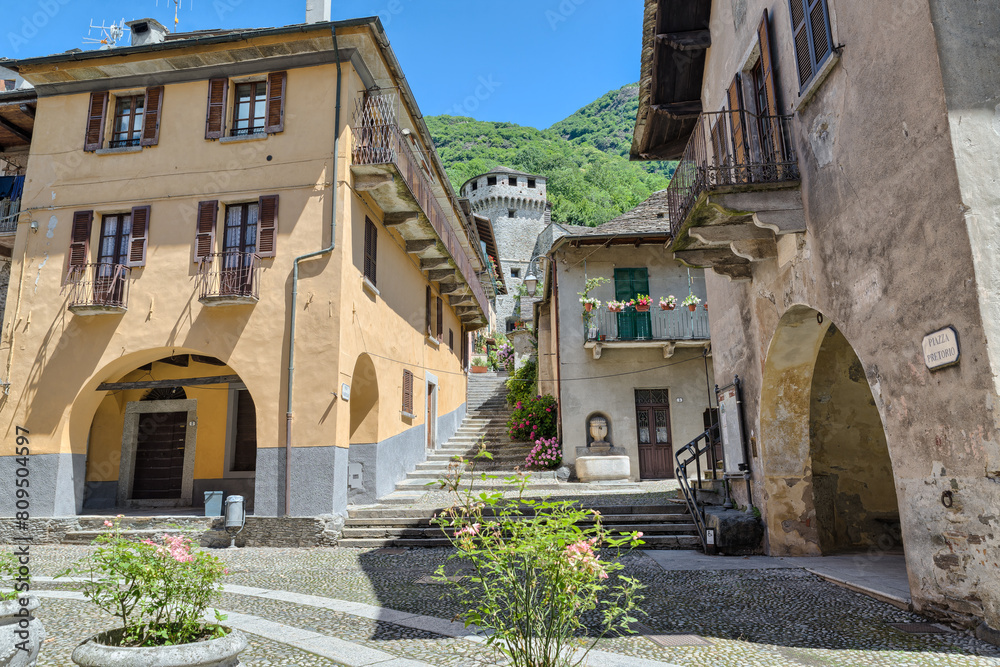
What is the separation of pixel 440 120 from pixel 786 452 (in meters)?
109

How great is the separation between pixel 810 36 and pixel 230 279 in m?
9.85

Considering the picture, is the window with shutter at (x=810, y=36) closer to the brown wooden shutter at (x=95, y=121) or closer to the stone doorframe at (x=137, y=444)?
the brown wooden shutter at (x=95, y=121)

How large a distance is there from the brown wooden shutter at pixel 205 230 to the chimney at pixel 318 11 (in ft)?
15.4

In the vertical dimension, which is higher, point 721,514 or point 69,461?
point 69,461

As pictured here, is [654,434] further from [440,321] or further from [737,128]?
[737,128]

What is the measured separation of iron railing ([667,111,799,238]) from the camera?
7.35 meters

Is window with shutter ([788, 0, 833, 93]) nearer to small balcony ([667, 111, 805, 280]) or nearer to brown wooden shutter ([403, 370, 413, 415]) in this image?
small balcony ([667, 111, 805, 280])

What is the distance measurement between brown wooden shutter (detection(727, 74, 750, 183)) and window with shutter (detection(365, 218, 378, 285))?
7250 millimetres

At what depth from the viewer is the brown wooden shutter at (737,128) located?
8.02 m

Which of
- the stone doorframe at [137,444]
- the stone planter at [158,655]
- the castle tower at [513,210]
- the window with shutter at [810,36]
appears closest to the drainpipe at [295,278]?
the stone doorframe at [137,444]

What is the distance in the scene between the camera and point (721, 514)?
30.4 feet

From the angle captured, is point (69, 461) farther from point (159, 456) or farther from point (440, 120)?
point (440, 120)

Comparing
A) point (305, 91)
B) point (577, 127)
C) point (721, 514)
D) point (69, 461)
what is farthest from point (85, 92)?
point (577, 127)

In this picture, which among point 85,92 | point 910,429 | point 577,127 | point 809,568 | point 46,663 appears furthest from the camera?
point 577,127
